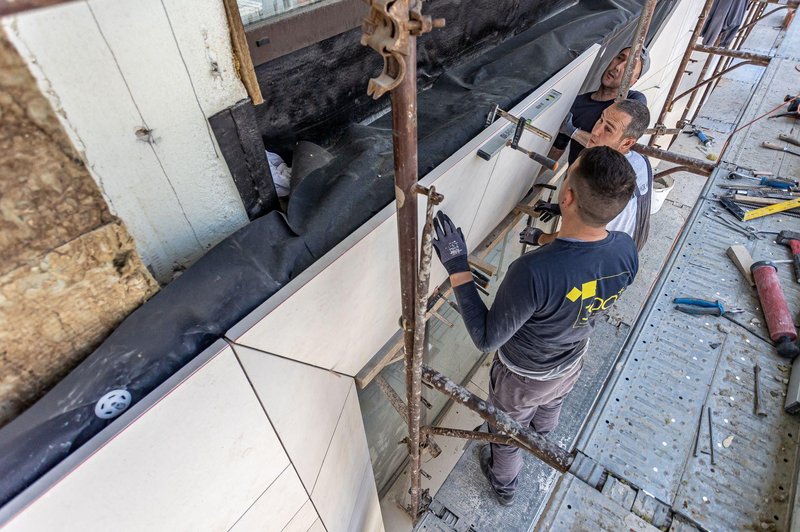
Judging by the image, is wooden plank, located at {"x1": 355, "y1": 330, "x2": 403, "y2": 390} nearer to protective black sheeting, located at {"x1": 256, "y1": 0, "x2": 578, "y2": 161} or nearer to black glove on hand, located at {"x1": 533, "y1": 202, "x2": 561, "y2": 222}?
protective black sheeting, located at {"x1": 256, "y1": 0, "x2": 578, "y2": 161}

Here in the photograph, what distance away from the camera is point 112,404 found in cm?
101

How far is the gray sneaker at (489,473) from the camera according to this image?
→ 279 cm

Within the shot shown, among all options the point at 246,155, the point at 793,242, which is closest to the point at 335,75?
the point at 246,155

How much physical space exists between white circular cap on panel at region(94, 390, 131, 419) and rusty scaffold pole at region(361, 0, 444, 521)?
0.82 metres

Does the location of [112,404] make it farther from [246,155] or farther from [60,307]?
[246,155]

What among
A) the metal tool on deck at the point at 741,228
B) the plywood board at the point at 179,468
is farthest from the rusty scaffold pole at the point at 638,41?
the plywood board at the point at 179,468

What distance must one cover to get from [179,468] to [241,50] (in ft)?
3.84

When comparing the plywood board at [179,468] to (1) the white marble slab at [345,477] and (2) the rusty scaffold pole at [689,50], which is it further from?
(2) the rusty scaffold pole at [689,50]

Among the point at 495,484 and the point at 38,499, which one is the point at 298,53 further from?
the point at 495,484

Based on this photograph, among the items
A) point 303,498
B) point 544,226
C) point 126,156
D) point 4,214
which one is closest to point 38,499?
point 4,214

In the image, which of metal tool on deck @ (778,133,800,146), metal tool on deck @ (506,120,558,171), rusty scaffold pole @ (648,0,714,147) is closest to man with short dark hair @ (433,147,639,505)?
metal tool on deck @ (506,120,558,171)

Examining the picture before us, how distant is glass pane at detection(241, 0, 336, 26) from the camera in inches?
56.7

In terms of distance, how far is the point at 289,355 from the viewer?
4.51 ft

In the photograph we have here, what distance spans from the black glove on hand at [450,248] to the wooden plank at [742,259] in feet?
5.93
